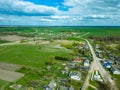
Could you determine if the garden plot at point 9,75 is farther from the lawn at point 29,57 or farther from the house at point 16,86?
the lawn at point 29,57

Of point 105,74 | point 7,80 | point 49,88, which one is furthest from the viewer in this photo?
point 105,74

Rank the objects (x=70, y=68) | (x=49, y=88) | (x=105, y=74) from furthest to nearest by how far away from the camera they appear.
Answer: (x=70, y=68) < (x=105, y=74) < (x=49, y=88)

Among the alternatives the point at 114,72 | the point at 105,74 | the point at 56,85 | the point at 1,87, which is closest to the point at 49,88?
the point at 56,85

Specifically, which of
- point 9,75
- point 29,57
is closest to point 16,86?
point 9,75

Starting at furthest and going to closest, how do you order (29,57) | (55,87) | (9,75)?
(29,57) → (9,75) → (55,87)

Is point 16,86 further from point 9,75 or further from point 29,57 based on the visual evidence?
point 29,57

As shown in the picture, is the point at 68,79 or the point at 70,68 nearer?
the point at 68,79

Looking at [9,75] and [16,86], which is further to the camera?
[9,75]

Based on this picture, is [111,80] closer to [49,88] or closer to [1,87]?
[49,88]
